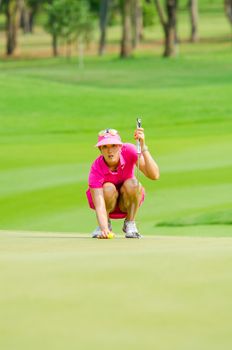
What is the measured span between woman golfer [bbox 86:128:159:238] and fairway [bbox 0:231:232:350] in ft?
8.72

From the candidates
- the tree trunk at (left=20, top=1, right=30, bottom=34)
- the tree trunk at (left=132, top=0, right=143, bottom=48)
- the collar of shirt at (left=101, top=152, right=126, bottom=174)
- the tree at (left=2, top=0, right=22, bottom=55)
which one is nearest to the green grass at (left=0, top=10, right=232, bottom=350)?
the collar of shirt at (left=101, top=152, right=126, bottom=174)

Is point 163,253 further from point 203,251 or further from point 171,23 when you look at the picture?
point 171,23

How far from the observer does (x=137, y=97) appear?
35062mm

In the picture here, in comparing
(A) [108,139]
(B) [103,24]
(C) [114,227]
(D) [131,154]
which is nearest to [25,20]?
(B) [103,24]

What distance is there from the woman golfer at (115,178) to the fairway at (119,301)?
2.66 metres

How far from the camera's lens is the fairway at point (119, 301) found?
410cm

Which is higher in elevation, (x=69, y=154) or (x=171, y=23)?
(x=171, y=23)

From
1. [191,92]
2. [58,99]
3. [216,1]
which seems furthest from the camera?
[216,1]

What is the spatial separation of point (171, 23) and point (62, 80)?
1682 cm

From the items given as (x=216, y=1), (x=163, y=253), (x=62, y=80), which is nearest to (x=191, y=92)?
(x=62, y=80)

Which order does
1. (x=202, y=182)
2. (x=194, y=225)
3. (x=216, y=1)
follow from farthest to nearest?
(x=216, y=1) < (x=202, y=182) < (x=194, y=225)

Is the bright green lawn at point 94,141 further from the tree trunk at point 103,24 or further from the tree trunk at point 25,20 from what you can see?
the tree trunk at point 25,20

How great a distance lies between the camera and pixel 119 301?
4520 mm

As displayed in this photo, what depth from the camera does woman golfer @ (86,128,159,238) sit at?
828 centimetres
